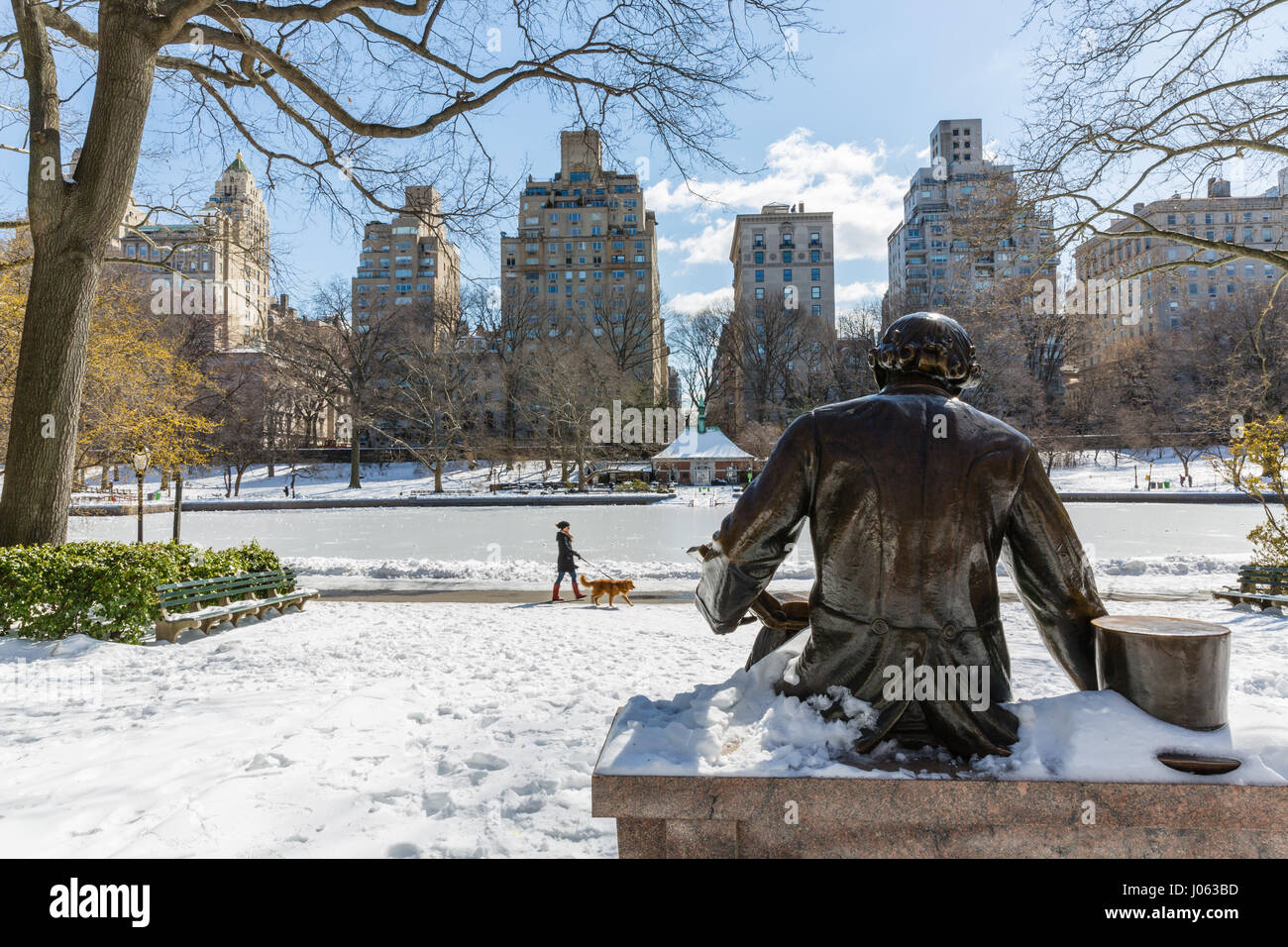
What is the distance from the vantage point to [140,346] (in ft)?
49.9

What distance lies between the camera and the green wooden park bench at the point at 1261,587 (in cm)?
980

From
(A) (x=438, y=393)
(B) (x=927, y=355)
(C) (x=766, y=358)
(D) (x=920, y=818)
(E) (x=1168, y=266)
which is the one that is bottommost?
(D) (x=920, y=818)

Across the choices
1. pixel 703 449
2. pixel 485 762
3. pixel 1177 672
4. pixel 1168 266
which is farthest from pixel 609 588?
pixel 703 449

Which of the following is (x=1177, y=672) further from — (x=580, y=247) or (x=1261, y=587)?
(x=580, y=247)

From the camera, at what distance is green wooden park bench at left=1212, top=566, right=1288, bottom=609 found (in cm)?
980

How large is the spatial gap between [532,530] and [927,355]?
68.0ft

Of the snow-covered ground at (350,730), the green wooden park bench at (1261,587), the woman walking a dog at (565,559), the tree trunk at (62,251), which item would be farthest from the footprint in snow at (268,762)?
the green wooden park bench at (1261,587)

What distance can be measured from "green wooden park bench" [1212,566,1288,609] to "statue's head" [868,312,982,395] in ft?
34.8

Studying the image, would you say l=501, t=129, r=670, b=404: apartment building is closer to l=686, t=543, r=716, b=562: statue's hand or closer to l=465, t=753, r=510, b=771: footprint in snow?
l=465, t=753, r=510, b=771: footprint in snow

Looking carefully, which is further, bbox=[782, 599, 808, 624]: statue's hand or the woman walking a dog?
the woman walking a dog

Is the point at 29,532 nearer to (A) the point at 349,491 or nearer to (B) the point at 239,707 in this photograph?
(B) the point at 239,707

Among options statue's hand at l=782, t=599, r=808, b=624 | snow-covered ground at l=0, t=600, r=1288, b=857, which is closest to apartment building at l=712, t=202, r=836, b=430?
snow-covered ground at l=0, t=600, r=1288, b=857

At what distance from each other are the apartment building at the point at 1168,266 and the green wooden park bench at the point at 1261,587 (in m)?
4.67

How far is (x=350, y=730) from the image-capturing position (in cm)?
489
